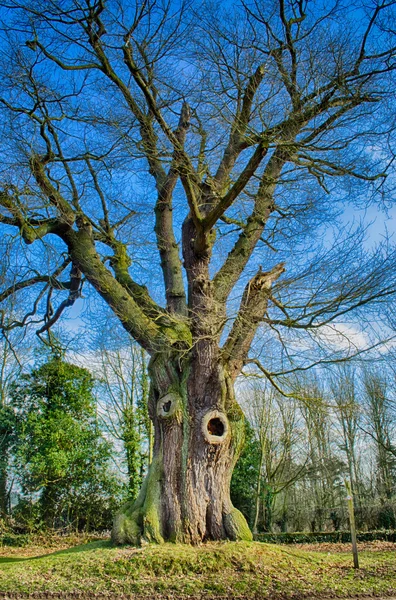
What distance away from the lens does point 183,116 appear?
301 inches

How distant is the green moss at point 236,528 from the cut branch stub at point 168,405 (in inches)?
60.8

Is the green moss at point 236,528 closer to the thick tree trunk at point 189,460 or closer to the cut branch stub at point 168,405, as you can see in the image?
the thick tree trunk at point 189,460

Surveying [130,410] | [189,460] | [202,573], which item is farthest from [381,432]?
[202,573]

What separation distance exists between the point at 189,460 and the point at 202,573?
4.97ft

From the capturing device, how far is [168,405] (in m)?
6.92

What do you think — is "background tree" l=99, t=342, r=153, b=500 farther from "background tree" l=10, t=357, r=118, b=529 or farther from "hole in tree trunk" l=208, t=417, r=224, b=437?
"hole in tree trunk" l=208, t=417, r=224, b=437

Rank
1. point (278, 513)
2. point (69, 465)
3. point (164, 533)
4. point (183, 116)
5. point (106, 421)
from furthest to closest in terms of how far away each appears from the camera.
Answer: point (278, 513)
point (106, 421)
point (69, 465)
point (183, 116)
point (164, 533)

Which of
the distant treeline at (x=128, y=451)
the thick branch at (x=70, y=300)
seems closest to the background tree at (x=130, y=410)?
the distant treeline at (x=128, y=451)

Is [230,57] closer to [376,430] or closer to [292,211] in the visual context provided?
[292,211]

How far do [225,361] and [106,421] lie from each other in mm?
8403

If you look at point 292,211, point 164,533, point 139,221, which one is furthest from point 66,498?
point 292,211

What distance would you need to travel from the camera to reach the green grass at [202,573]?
16.3ft

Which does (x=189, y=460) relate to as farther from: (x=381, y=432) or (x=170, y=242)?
(x=381, y=432)

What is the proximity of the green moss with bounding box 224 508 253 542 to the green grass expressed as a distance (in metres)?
0.23
